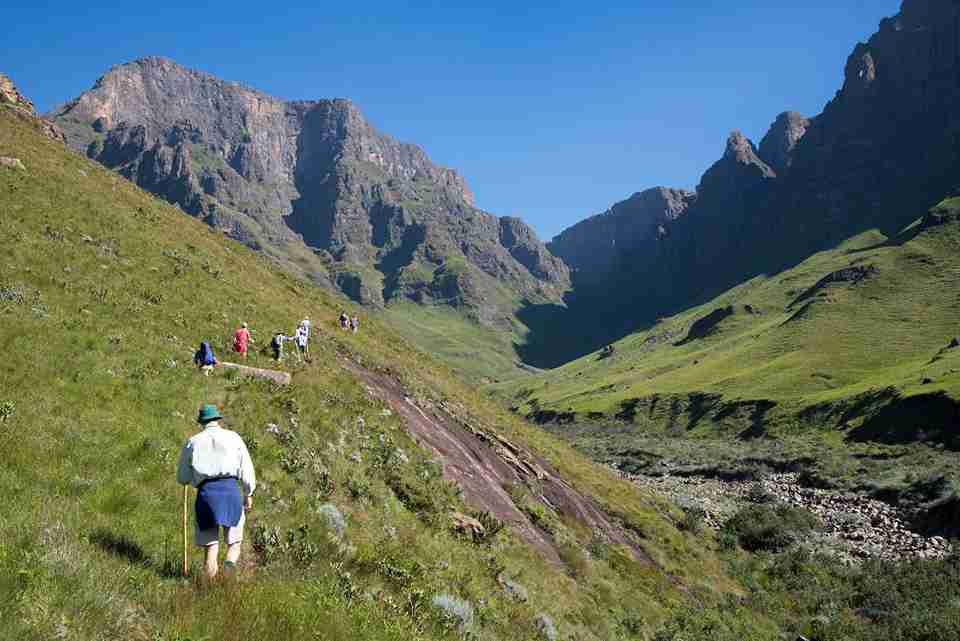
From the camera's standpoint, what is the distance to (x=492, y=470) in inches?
1011

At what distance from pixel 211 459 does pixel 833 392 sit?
117 metres

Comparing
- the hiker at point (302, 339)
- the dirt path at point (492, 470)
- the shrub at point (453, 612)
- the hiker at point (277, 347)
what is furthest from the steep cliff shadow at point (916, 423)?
the shrub at point (453, 612)

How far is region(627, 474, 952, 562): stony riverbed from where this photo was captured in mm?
35812

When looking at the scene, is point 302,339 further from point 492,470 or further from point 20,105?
point 20,105

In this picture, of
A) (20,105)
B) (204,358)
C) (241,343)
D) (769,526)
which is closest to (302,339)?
(241,343)

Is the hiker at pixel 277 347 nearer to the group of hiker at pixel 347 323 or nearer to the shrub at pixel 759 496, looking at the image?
the group of hiker at pixel 347 323

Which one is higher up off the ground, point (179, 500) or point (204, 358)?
point (204, 358)

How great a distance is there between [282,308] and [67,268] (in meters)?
13.3

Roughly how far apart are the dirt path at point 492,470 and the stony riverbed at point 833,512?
1594cm

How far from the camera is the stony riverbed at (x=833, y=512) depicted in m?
35.8

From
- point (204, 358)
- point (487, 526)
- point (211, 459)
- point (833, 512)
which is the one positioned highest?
point (204, 358)

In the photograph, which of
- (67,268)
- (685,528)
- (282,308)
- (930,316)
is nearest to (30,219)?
(67,268)

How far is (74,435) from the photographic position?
11250 millimetres

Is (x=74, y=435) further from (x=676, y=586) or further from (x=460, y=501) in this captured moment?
(x=676, y=586)
